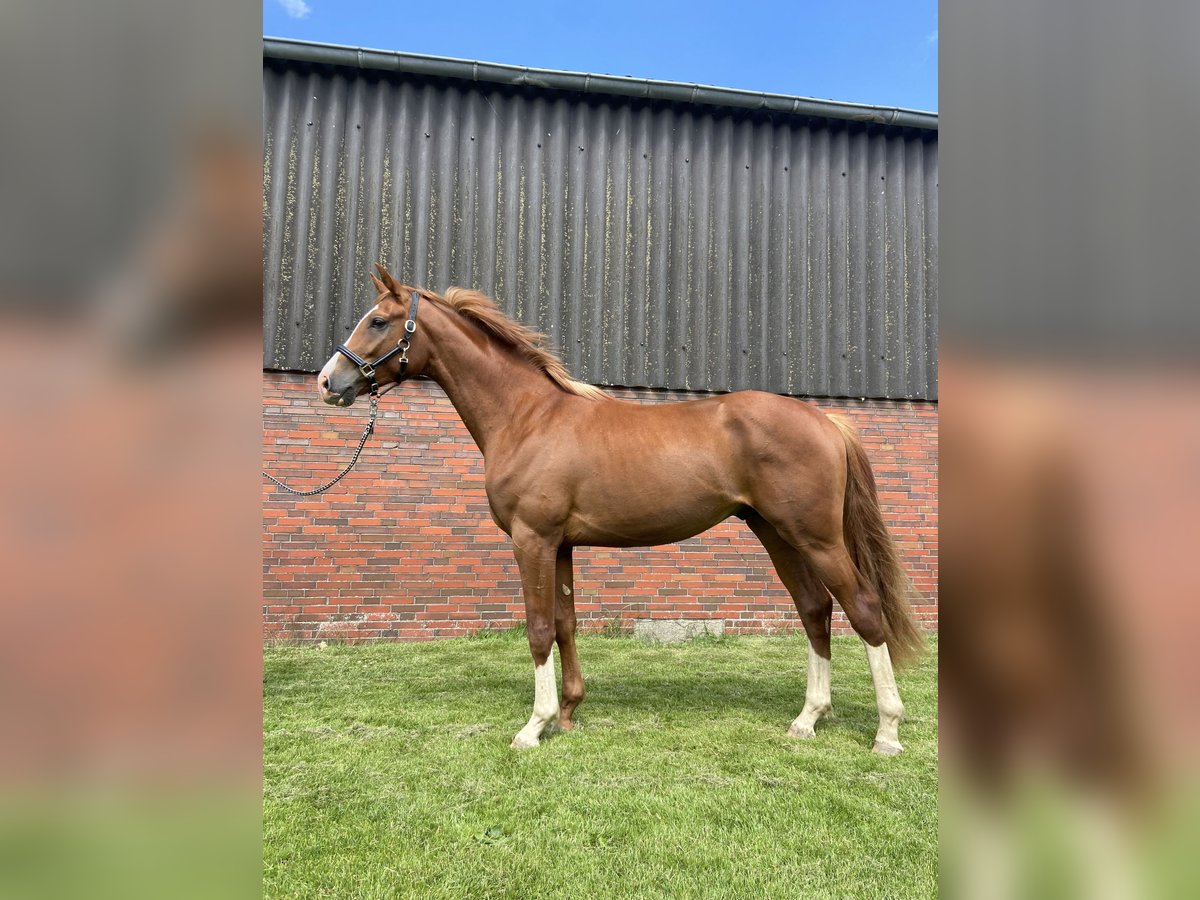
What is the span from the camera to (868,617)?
3.42m

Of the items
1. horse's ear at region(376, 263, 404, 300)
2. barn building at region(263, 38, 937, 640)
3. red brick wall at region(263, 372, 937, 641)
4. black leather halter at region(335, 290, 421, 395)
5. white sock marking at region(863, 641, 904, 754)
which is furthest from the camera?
barn building at region(263, 38, 937, 640)

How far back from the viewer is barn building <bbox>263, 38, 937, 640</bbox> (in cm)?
594

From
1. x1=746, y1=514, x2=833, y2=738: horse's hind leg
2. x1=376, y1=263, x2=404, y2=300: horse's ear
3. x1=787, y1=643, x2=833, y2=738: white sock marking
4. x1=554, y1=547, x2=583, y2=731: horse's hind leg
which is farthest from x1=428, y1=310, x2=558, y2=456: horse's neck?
x1=787, y1=643, x2=833, y2=738: white sock marking

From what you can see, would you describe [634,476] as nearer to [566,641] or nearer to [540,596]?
[540,596]

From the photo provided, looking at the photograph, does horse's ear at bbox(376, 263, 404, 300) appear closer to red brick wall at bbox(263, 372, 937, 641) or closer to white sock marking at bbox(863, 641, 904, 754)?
red brick wall at bbox(263, 372, 937, 641)

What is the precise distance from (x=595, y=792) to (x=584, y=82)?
6103 millimetres

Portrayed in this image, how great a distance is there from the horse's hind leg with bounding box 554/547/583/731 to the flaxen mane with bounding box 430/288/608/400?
94 cm

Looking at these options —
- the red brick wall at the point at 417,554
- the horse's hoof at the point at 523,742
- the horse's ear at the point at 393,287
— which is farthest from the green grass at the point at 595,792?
the horse's ear at the point at 393,287

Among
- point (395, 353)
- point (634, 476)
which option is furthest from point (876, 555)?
point (395, 353)

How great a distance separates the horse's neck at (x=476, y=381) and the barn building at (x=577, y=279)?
232cm
